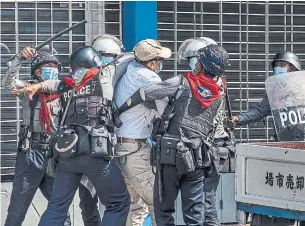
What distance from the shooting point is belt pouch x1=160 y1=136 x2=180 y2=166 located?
967cm

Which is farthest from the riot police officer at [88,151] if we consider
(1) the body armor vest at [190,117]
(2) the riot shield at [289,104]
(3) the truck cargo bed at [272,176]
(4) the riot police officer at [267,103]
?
(4) the riot police officer at [267,103]

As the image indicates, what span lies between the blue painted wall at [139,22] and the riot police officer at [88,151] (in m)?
2.21

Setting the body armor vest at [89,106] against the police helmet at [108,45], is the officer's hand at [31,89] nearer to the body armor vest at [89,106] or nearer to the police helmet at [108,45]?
the police helmet at [108,45]

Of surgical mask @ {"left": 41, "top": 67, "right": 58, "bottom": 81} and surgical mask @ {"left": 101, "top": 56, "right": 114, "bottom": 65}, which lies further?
surgical mask @ {"left": 41, "top": 67, "right": 58, "bottom": 81}

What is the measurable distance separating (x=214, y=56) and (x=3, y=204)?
333 cm

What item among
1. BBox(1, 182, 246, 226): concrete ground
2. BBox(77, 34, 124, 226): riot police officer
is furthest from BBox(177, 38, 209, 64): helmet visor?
BBox(1, 182, 246, 226): concrete ground

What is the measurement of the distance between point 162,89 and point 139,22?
2.58 m

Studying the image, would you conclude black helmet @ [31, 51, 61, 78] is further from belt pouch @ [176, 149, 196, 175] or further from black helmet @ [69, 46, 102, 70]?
belt pouch @ [176, 149, 196, 175]

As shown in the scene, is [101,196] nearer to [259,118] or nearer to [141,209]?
[141,209]

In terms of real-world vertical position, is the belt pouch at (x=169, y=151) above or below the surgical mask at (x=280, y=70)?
below

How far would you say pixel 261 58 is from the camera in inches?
523

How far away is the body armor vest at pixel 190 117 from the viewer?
9719 millimetres

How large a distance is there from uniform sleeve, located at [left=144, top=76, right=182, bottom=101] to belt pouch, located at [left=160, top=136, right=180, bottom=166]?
373 mm

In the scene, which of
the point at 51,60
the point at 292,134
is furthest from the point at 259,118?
the point at 51,60
